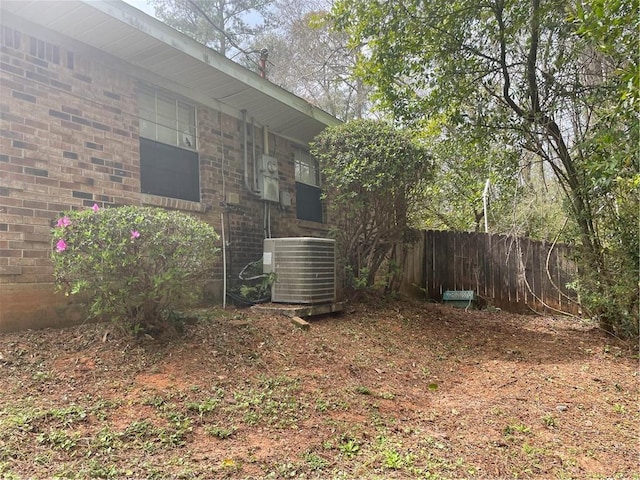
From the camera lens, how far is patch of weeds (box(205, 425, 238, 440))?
8.11 ft

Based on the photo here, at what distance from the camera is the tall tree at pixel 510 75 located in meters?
5.24

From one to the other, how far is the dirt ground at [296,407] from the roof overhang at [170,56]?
9.66 feet

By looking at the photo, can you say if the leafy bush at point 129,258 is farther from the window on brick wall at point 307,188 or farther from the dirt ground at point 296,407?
the window on brick wall at point 307,188

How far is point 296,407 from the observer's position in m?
2.94

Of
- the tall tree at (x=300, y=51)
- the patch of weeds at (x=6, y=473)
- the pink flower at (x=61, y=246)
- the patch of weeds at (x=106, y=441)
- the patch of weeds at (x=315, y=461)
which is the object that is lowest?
the patch of weeds at (x=315, y=461)

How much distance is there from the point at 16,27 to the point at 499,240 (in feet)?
26.6

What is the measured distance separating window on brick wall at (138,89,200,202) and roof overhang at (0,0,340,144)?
292 mm

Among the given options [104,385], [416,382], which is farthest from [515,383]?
[104,385]

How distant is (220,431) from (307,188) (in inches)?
240

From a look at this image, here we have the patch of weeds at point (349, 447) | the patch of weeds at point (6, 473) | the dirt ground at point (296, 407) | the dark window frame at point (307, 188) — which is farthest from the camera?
the dark window frame at point (307, 188)

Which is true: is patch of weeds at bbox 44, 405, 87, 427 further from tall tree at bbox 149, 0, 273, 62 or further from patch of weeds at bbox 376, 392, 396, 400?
tall tree at bbox 149, 0, 273, 62

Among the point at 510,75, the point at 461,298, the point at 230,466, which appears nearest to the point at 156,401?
the point at 230,466

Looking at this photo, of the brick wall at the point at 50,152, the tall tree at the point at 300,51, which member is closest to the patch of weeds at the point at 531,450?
the brick wall at the point at 50,152

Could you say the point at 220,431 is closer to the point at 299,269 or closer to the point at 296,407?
the point at 296,407
